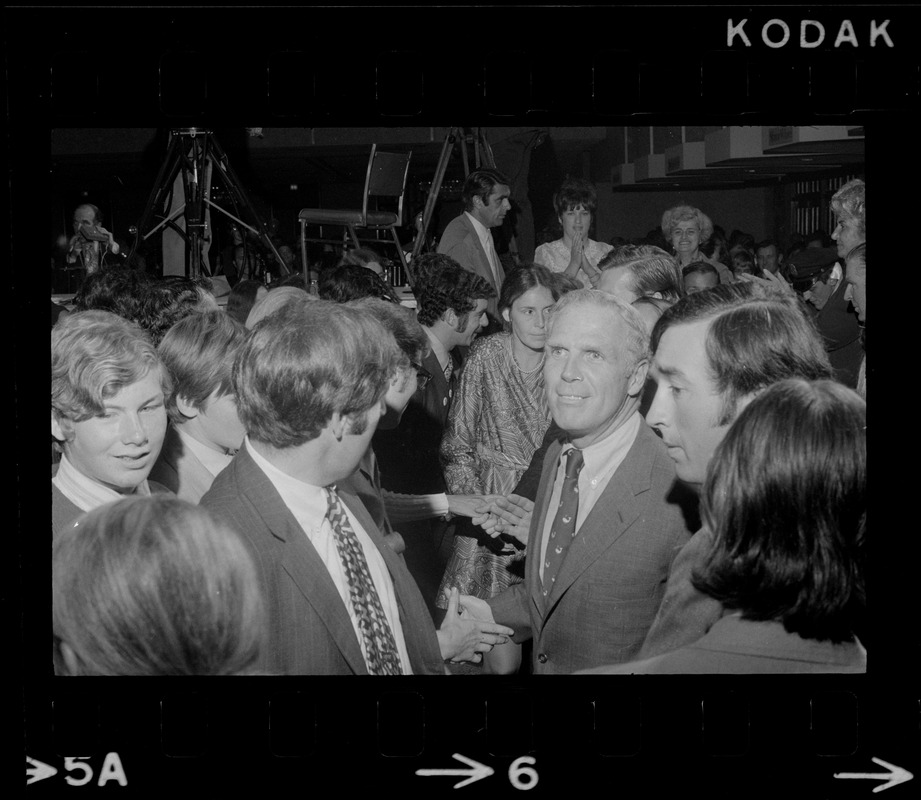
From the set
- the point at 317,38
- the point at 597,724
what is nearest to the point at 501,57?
the point at 317,38

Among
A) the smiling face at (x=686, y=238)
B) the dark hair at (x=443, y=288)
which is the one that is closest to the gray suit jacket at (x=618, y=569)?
the smiling face at (x=686, y=238)

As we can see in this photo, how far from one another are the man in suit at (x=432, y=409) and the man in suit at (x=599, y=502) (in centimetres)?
23

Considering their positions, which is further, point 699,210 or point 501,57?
point 699,210

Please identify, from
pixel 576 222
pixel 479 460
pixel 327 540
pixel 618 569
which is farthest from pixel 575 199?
pixel 327 540

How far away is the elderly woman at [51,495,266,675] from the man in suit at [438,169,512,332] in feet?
2.81

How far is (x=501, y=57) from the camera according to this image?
2.51 m

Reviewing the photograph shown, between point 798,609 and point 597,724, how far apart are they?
1.65 feet

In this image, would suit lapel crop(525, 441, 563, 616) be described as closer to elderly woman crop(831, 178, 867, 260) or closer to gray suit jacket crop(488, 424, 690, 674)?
gray suit jacket crop(488, 424, 690, 674)

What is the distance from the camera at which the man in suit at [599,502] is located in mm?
2611

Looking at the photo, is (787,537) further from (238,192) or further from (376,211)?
(238,192)

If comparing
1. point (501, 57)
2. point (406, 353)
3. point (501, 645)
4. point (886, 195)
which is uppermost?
point (501, 57)

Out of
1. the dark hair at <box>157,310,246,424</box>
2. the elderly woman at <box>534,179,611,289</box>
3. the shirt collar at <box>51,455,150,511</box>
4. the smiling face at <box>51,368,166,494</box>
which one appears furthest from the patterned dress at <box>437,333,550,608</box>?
the shirt collar at <box>51,455,150,511</box>

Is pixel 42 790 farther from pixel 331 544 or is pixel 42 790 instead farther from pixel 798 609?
pixel 798 609

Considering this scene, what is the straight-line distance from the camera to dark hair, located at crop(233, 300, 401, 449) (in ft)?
8.50
